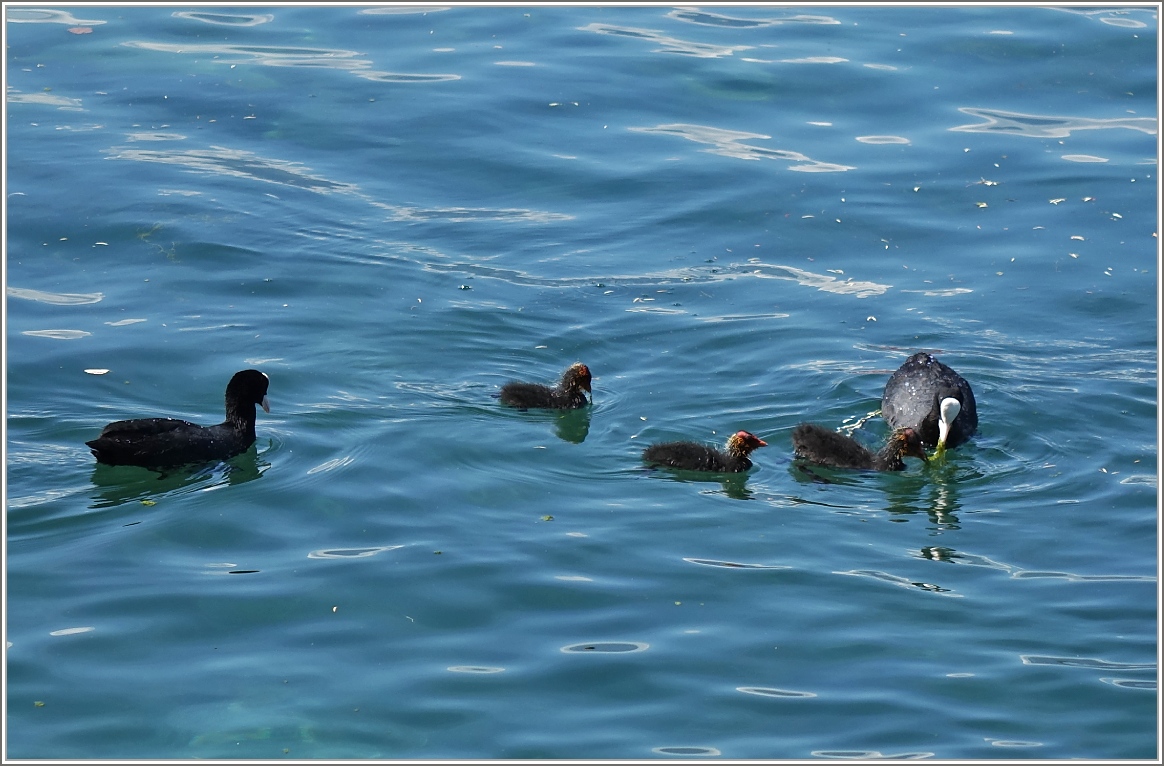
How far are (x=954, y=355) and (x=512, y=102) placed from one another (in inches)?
323

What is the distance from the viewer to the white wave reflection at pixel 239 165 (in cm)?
1719

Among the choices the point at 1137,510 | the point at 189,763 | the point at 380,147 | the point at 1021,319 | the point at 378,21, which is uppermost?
the point at 378,21

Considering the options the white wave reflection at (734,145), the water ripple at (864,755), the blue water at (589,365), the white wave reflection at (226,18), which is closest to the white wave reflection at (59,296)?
the blue water at (589,365)

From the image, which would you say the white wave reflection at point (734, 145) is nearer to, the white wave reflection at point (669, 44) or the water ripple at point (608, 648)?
the white wave reflection at point (669, 44)

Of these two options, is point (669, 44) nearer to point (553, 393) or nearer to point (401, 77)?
point (401, 77)

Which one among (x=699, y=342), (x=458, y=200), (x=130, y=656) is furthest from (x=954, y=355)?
(x=130, y=656)

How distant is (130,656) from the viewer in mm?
8930

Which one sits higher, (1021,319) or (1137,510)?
(1021,319)

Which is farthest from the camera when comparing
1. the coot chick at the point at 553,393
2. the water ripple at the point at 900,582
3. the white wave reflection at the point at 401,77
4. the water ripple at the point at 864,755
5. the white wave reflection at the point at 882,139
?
the white wave reflection at the point at 401,77

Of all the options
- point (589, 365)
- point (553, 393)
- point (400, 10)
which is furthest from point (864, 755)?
point (400, 10)

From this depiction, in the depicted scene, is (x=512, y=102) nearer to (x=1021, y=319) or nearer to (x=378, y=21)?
(x=378, y=21)

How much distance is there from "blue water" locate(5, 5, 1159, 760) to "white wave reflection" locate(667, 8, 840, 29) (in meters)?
0.33

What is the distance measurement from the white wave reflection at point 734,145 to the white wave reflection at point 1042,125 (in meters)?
2.19

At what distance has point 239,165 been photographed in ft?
57.8
